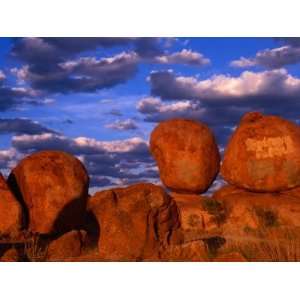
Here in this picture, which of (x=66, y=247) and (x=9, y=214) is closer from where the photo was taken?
(x=66, y=247)

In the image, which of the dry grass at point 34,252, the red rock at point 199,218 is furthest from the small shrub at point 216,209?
the dry grass at point 34,252

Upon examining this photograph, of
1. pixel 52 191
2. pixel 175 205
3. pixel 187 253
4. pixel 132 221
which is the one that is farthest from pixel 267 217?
pixel 187 253

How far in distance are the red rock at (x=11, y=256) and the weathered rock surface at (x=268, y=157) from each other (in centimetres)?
1220

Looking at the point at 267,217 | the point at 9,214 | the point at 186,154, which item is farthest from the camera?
the point at 186,154

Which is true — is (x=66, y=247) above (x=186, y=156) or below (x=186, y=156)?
above

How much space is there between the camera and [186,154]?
25.8m

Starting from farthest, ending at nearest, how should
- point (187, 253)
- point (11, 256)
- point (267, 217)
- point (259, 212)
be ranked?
point (259, 212) < point (267, 217) < point (11, 256) < point (187, 253)

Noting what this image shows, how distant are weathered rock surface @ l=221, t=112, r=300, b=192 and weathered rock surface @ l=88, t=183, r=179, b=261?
31.0ft

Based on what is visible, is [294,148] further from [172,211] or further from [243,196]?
[172,211]

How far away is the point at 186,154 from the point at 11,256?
13463 mm

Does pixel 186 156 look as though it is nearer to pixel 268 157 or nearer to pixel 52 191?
pixel 268 157

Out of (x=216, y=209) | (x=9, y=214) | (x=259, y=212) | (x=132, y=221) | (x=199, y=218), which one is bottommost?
(x=199, y=218)

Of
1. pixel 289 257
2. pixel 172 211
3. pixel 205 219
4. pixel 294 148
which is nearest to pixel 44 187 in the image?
pixel 172 211

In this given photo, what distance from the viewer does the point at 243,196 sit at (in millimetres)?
23594
